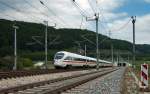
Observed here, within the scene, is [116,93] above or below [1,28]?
below

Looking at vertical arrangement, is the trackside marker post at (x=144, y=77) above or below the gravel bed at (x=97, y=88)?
above

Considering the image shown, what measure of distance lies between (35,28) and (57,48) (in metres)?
9.65

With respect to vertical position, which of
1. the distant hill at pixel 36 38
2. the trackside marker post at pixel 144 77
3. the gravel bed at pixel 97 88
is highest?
the distant hill at pixel 36 38

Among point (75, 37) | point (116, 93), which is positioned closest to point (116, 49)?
point (75, 37)

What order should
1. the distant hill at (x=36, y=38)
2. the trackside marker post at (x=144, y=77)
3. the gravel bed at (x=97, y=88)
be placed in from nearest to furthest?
the trackside marker post at (x=144, y=77)
the gravel bed at (x=97, y=88)
the distant hill at (x=36, y=38)

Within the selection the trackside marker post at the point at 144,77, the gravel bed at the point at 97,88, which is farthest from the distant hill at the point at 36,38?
the trackside marker post at the point at 144,77

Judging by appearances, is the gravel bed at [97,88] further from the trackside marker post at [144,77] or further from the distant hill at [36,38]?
the distant hill at [36,38]

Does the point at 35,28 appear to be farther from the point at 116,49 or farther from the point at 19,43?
the point at 116,49

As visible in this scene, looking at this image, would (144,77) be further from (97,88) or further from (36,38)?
(36,38)

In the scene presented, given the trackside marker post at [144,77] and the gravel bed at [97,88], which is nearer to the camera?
the trackside marker post at [144,77]

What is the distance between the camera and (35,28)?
123 metres

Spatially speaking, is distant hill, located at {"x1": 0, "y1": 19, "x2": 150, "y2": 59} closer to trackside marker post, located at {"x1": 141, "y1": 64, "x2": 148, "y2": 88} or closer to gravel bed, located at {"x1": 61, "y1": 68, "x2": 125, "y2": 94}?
gravel bed, located at {"x1": 61, "y1": 68, "x2": 125, "y2": 94}

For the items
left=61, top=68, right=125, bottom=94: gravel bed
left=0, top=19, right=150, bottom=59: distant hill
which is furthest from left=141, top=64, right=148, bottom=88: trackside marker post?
left=0, top=19, right=150, bottom=59: distant hill

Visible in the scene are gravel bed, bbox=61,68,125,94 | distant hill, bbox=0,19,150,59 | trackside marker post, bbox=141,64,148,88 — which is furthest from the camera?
distant hill, bbox=0,19,150,59
